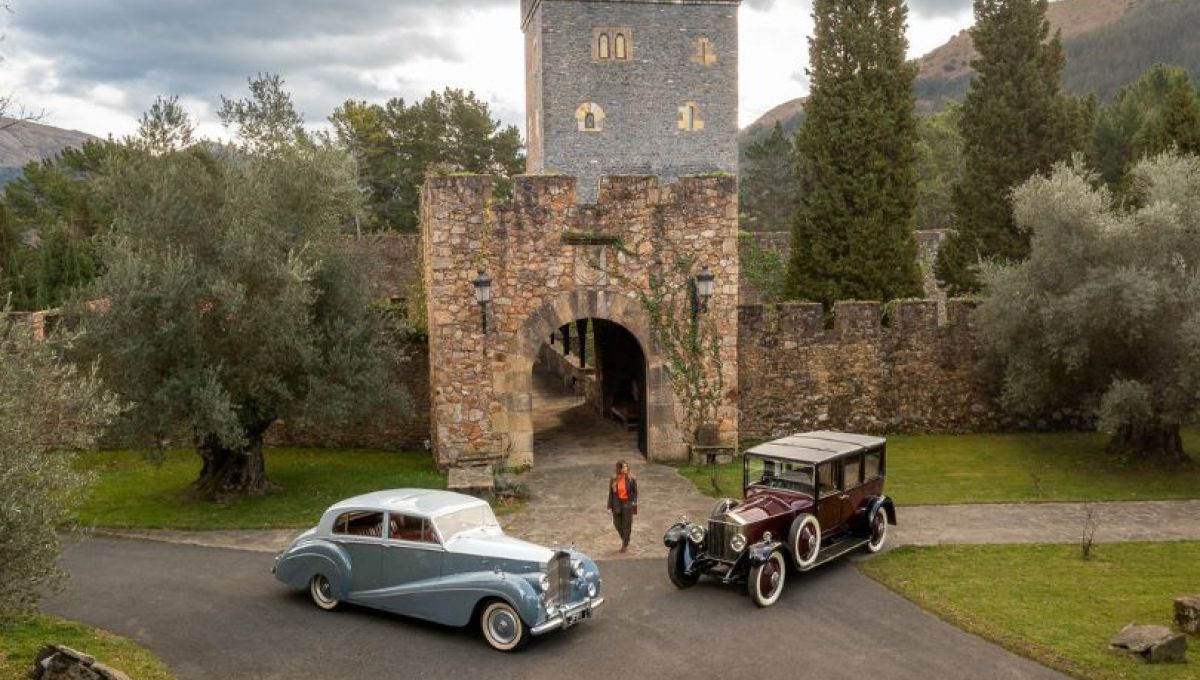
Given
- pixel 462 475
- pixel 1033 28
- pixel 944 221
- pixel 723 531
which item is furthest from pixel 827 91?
pixel 944 221

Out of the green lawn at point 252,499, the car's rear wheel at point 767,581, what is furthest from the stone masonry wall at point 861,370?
the car's rear wheel at point 767,581

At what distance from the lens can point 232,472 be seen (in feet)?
50.9

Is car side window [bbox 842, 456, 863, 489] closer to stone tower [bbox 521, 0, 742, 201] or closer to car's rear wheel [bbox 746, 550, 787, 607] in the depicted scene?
car's rear wheel [bbox 746, 550, 787, 607]

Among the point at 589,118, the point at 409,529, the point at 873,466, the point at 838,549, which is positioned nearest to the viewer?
the point at 409,529

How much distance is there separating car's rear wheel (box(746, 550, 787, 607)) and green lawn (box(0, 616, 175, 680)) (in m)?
6.14

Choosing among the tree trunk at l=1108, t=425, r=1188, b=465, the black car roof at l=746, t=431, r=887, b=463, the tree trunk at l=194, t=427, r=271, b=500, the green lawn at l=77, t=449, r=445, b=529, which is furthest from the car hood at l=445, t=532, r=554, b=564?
the tree trunk at l=1108, t=425, r=1188, b=465

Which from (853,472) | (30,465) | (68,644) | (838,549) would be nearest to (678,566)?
(838,549)

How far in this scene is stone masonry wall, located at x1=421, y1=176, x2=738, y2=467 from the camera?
17.2 meters

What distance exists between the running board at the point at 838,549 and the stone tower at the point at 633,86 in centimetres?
2512

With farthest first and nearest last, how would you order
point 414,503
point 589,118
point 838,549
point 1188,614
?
point 589,118 < point 838,549 < point 414,503 < point 1188,614

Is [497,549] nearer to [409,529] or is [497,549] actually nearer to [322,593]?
[409,529]

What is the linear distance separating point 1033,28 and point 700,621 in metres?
23.3

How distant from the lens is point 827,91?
2597 centimetres

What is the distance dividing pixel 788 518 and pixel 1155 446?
10061 millimetres
